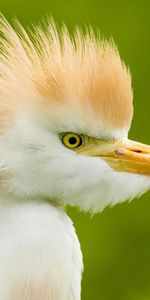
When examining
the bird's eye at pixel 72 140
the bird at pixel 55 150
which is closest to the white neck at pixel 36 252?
the bird at pixel 55 150

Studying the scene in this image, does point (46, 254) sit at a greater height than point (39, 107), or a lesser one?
lesser

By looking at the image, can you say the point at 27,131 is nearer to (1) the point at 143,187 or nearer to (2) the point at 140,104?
(1) the point at 143,187

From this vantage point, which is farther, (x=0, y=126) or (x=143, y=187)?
Result: (x=143, y=187)

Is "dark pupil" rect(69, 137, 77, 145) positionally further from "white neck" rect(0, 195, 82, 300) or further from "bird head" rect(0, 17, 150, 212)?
"white neck" rect(0, 195, 82, 300)

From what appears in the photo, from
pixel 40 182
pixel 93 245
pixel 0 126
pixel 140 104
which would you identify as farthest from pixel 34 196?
pixel 140 104

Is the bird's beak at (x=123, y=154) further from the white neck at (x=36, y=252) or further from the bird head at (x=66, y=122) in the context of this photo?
the white neck at (x=36, y=252)

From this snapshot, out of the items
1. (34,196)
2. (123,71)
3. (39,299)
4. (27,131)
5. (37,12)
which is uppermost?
(37,12)

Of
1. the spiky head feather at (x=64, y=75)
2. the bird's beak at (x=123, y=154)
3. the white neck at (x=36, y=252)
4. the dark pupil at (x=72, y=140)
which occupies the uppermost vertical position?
the spiky head feather at (x=64, y=75)

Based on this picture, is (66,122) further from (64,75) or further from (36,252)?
(36,252)

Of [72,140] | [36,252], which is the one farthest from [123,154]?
[36,252]

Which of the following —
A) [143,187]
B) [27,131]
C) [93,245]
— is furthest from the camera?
[93,245]
